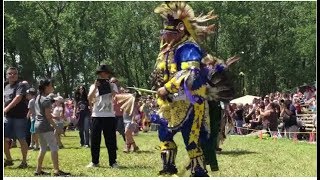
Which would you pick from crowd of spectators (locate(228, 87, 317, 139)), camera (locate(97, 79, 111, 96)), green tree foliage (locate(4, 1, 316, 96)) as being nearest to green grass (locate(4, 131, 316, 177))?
camera (locate(97, 79, 111, 96))

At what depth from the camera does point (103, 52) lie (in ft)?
154

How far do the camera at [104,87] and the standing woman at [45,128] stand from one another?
1337 millimetres

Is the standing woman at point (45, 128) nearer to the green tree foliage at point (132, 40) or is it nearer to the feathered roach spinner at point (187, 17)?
the feathered roach spinner at point (187, 17)

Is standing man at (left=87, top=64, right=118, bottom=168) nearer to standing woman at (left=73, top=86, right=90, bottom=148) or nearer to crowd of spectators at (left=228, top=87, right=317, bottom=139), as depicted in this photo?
standing woman at (left=73, top=86, right=90, bottom=148)

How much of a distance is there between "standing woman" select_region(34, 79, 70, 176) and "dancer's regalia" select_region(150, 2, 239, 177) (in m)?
1.47

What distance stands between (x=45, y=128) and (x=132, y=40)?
4108cm

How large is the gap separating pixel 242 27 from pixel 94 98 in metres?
36.9

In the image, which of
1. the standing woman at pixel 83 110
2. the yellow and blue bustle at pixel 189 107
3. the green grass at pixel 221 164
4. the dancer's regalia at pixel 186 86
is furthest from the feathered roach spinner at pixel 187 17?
the standing woman at pixel 83 110

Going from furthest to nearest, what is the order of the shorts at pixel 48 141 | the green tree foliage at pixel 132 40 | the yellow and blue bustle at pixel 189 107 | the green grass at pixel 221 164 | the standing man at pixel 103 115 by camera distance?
the green tree foliage at pixel 132 40
the standing man at pixel 103 115
the green grass at pixel 221 164
the shorts at pixel 48 141
the yellow and blue bustle at pixel 189 107

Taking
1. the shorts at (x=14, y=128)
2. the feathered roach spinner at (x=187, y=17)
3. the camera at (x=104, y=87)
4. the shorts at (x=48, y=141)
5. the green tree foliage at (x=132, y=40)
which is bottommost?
the shorts at (x=48, y=141)

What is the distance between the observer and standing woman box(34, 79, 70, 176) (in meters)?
7.60

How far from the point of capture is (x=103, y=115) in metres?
8.90

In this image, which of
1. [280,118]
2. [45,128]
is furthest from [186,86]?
[280,118]

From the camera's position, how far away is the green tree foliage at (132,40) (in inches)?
1636
